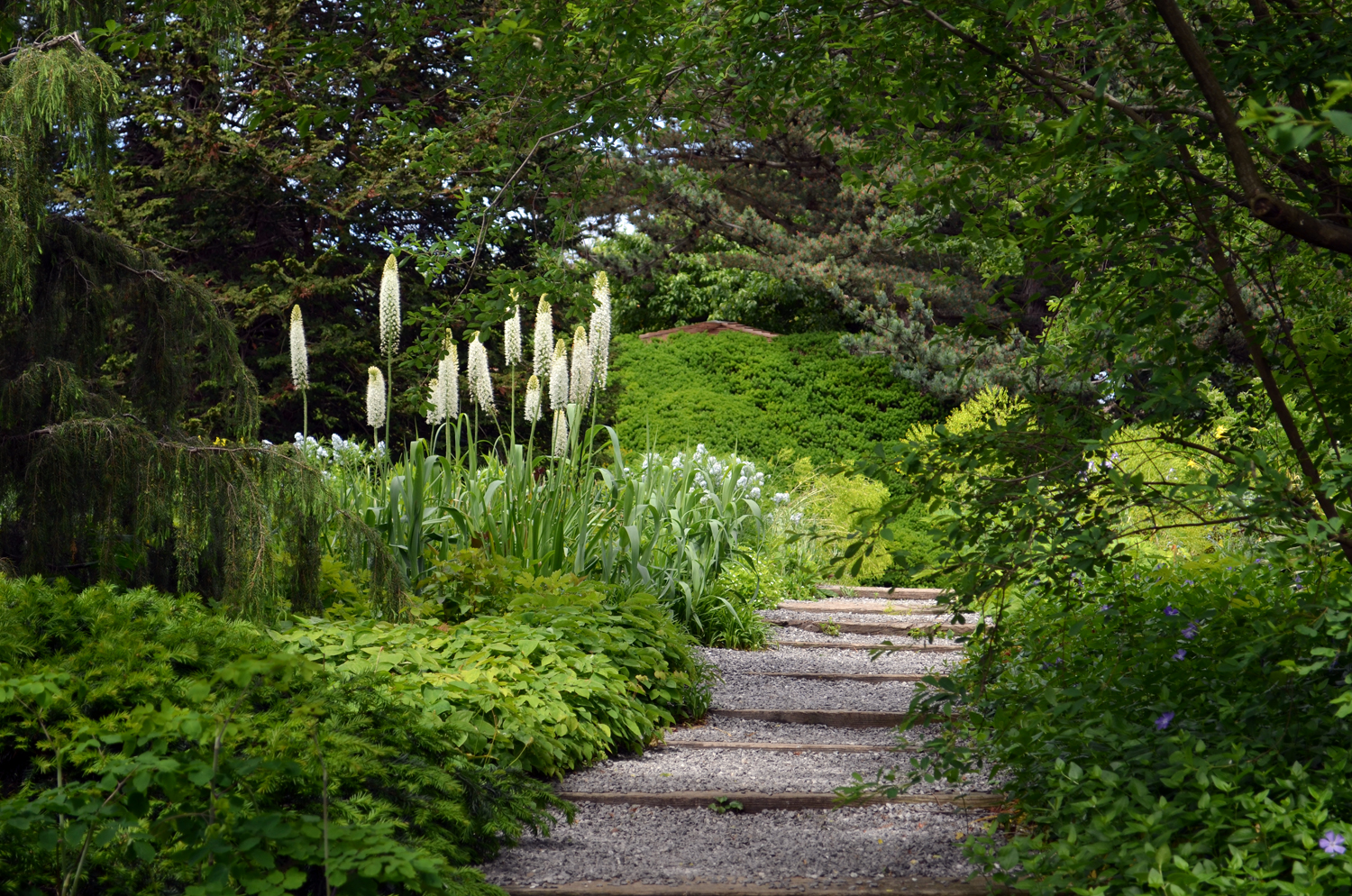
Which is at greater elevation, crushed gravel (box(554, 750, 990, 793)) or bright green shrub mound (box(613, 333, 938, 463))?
bright green shrub mound (box(613, 333, 938, 463))

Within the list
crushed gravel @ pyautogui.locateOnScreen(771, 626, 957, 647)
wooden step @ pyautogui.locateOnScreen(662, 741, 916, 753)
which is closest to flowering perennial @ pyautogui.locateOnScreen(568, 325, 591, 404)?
wooden step @ pyautogui.locateOnScreen(662, 741, 916, 753)

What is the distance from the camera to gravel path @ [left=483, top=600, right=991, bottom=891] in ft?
9.32

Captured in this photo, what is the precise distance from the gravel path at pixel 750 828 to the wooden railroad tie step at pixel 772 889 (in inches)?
1.3

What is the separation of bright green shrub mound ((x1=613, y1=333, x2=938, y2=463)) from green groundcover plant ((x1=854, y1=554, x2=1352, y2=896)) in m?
9.35

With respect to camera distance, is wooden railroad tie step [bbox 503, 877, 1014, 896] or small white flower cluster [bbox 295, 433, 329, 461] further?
small white flower cluster [bbox 295, 433, 329, 461]

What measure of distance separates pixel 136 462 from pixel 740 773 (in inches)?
101

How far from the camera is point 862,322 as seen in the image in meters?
13.8

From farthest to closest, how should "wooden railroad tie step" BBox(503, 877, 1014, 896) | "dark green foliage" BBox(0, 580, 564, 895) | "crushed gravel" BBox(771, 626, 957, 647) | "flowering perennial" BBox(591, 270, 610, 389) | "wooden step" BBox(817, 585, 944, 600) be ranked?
"wooden step" BBox(817, 585, 944, 600), "crushed gravel" BBox(771, 626, 957, 647), "flowering perennial" BBox(591, 270, 610, 389), "wooden railroad tie step" BBox(503, 877, 1014, 896), "dark green foliage" BBox(0, 580, 564, 895)

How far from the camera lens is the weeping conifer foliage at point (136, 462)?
346cm

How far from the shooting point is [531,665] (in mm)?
3934

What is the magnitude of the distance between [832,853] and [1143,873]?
1.16 m

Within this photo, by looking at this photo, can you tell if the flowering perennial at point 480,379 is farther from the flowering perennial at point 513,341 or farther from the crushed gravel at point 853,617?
the crushed gravel at point 853,617

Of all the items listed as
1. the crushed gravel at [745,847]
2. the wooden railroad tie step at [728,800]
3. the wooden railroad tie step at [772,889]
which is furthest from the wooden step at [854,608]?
the wooden railroad tie step at [772,889]

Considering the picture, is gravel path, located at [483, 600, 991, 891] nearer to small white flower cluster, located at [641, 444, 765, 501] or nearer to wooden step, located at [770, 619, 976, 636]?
wooden step, located at [770, 619, 976, 636]
